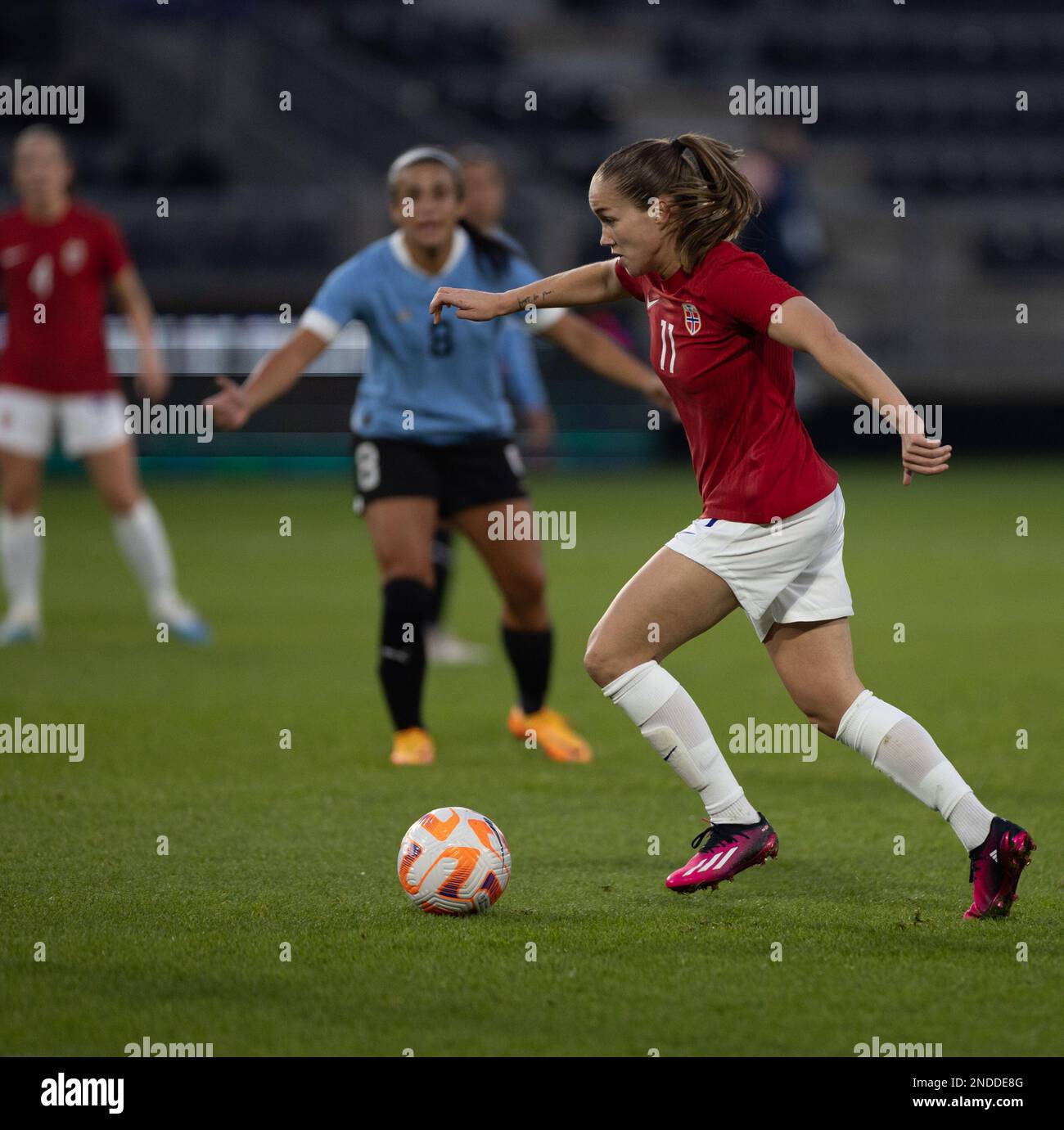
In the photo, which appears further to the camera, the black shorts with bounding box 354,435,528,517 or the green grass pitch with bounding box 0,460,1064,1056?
the black shorts with bounding box 354,435,528,517

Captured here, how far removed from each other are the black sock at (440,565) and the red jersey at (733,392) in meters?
4.04

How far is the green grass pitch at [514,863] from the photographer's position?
3555 millimetres

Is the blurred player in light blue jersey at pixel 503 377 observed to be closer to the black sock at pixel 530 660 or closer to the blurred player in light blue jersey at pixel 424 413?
the black sock at pixel 530 660

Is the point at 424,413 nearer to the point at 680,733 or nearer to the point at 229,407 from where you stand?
the point at 229,407

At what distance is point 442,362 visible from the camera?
249 inches

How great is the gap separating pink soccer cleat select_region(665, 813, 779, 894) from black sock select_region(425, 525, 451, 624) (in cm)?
394

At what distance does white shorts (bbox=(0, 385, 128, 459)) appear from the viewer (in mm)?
9188

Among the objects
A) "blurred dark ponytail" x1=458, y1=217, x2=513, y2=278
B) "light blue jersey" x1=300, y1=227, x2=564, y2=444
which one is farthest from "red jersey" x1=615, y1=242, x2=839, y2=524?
"blurred dark ponytail" x1=458, y1=217, x2=513, y2=278

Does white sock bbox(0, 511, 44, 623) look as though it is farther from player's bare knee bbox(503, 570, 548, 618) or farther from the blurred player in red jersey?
player's bare knee bbox(503, 570, 548, 618)

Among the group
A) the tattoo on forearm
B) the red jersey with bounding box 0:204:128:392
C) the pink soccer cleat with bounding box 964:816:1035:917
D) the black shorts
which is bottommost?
the pink soccer cleat with bounding box 964:816:1035:917

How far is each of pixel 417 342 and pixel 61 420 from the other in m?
3.73

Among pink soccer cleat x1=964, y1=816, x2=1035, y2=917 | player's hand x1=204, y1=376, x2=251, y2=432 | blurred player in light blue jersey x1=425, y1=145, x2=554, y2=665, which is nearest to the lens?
pink soccer cleat x1=964, y1=816, x2=1035, y2=917
